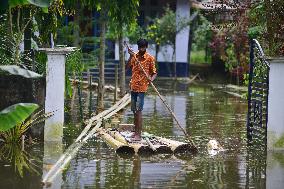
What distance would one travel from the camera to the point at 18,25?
13.5 m

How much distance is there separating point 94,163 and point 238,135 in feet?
15.5

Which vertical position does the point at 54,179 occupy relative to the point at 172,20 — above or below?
below

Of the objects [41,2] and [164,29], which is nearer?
[41,2]

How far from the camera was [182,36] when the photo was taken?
37.3 metres

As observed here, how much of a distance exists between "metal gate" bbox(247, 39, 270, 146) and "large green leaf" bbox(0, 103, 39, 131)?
5.60m

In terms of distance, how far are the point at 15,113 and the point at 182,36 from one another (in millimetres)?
29606

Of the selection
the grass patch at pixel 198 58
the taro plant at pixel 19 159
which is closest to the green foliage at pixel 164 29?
the grass patch at pixel 198 58

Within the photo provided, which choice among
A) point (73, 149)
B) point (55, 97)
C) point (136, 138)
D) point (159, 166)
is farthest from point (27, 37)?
point (159, 166)

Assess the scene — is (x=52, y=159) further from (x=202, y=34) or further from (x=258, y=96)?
(x=202, y=34)

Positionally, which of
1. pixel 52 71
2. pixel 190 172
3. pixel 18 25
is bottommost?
pixel 190 172

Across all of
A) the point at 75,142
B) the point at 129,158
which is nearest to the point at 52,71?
the point at 75,142

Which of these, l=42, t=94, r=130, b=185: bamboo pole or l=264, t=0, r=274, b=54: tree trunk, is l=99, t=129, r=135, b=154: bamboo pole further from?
l=264, t=0, r=274, b=54: tree trunk

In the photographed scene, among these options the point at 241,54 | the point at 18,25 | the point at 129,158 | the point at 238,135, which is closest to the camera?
the point at 129,158

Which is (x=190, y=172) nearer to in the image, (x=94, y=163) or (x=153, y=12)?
(x=94, y=163)
